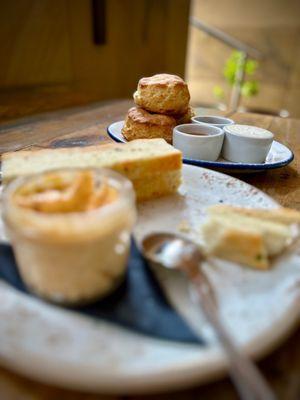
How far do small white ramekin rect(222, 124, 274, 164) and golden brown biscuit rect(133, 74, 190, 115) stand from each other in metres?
0.32

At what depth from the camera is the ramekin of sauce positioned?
646 millimetres

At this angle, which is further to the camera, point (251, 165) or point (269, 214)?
point (251, 165)

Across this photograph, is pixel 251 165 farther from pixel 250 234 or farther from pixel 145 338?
pixel 145 338

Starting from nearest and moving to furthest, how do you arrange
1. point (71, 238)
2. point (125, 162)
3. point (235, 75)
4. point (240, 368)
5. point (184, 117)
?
point (240, 368) < point (71, 238) < point (125, 162) < point (184, 117) < point (235, 75)

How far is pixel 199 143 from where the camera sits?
1.50 meters

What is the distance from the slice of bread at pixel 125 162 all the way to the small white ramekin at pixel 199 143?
1.01 feet

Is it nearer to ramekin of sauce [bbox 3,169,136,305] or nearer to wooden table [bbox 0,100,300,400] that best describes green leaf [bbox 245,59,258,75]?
wooden table [bbox 0,100,300,400]

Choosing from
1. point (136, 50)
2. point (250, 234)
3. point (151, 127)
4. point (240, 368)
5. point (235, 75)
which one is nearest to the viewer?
point (240, 368)

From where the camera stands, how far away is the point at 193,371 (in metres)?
0.53

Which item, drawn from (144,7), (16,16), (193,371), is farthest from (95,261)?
(144,7)

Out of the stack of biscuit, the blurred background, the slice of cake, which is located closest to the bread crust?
the slice of cake

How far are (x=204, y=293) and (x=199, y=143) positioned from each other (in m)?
0.96

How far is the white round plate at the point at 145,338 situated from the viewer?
520mm

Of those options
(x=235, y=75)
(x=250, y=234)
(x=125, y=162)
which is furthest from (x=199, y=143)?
(x=235, y=75)
